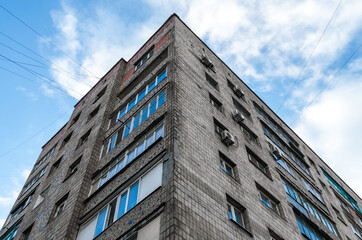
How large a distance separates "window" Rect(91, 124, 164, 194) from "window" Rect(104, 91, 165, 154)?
1.64 m

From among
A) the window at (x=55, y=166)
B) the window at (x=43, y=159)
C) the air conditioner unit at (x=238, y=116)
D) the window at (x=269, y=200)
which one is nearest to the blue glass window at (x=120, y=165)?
the window at (x=269, y=200)

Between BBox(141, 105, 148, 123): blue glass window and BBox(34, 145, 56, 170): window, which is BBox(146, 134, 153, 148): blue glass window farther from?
BBox(34, 145, 56, 170): window

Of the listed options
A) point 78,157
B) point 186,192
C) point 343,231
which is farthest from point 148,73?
point 343,231

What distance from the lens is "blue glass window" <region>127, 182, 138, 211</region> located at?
38.2 feet

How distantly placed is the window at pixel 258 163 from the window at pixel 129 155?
6.32 metres

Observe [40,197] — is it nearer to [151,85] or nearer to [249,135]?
[151,85]

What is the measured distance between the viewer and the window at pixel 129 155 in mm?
13947

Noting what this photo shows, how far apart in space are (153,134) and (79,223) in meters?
4.78

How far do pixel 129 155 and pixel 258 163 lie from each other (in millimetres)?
7888

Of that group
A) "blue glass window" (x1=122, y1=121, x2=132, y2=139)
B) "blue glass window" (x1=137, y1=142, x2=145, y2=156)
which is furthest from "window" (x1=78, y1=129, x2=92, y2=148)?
"blue glass window" (x1=137, y1=142, x2=145, y2=156)

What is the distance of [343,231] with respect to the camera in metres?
21.8

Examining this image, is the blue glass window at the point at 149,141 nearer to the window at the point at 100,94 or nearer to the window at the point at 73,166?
the window at the point at 73,166

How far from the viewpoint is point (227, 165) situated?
15.2 meters

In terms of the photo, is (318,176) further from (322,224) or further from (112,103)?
(112,103)
